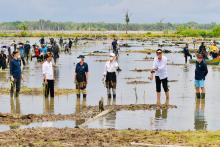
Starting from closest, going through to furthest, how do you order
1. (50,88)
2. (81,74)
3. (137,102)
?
(137,102) < (81,74) < (50,88)

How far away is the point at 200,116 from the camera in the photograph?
17.9 meters

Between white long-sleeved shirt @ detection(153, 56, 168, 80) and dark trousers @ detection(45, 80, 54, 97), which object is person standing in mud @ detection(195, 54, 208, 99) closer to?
white long-sleeved shirt @ detection(153, 56, 168, 80)

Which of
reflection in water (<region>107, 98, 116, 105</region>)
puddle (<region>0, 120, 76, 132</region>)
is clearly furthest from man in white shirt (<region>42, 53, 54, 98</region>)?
puddle (<region>0, 120, 76, 132</region>)

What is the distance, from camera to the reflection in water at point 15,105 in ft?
62.2

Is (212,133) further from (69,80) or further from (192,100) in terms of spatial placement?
(69,80)

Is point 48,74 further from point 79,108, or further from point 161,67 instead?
point 161,67

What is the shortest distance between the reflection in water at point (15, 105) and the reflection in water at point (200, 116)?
5.35 metres

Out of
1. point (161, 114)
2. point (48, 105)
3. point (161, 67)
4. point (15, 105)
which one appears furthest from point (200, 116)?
point (15, 105)

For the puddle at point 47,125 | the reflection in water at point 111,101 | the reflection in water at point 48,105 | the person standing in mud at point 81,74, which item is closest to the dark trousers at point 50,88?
the reflection in water at point 48,105

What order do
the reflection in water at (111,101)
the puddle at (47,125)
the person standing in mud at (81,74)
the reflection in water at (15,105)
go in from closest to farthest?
the puddle at (47,125), the reflection in water at (15,105), the reflection in water at (111,101), the person standing in mud at (81,74)

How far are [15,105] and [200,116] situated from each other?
621 centimetres

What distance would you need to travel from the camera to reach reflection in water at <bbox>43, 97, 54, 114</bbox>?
19000 millimetres

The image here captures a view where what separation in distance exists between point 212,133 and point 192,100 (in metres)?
7.84

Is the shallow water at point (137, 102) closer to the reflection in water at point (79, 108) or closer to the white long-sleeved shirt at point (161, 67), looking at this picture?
the reflection in water at point (79, 108)
